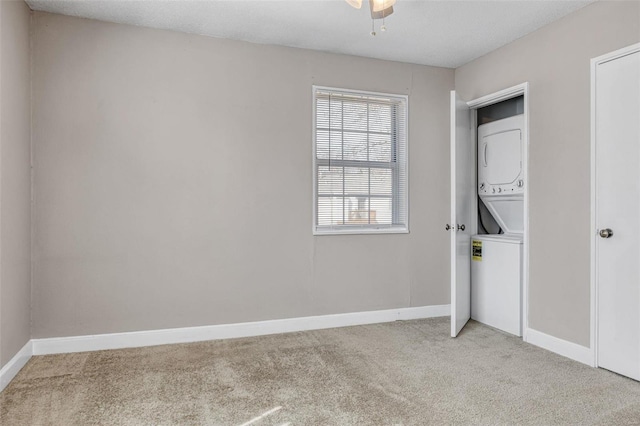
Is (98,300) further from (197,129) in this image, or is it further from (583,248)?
(583,248)

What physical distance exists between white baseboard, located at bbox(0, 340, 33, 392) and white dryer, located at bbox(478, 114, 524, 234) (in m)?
4.00

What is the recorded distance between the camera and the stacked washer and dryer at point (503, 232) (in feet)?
11.7

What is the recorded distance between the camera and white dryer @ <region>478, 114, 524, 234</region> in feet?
11.9

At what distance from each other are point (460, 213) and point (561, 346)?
49.6 inches

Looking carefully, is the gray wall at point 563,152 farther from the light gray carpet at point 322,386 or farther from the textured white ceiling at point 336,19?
the light gray carpet at point 322,386

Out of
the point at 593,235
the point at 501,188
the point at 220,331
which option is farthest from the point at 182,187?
the point at 593,235

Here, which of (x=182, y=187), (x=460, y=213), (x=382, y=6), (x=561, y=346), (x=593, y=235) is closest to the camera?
(x=382, y=6)

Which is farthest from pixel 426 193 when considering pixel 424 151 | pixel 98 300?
pixel 98 300

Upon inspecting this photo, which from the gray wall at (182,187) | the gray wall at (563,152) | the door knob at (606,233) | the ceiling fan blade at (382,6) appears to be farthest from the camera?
the gray wall at (182,187)

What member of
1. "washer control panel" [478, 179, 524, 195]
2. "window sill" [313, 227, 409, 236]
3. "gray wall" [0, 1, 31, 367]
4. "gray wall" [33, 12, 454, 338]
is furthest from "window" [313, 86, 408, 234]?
"gray wall" [0, 1, 31, 367]

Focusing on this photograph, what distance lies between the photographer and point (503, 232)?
4.20 m

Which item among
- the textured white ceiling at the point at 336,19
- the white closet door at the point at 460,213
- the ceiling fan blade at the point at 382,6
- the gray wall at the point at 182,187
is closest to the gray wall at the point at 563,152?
the textured white ceiling at the point at 336,19

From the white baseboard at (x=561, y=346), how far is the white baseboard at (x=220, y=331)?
1007 millimetres

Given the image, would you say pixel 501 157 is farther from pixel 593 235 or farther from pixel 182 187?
pixel 182 187
